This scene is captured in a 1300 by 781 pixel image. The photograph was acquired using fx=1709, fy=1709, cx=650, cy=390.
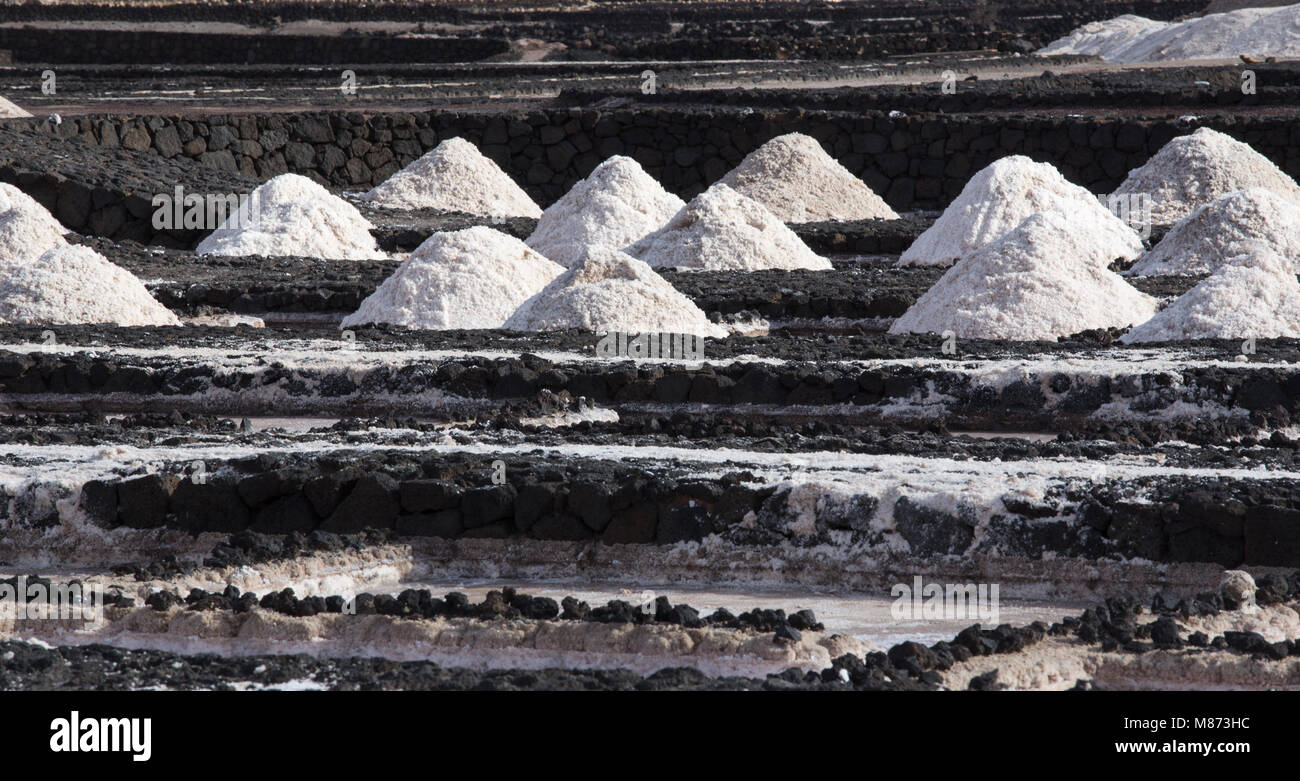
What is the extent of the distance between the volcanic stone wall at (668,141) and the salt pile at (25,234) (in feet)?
20.7

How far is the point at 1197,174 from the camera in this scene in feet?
55.4

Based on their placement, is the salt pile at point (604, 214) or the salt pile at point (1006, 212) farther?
the salt pile at point (604, 214)

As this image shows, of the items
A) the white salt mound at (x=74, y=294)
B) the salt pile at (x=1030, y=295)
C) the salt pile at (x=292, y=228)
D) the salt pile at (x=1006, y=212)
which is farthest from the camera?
the salt pile at (x=292, y=228)

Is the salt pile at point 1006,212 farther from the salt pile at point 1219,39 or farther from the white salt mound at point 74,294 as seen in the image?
the salt pile at point 1219,39

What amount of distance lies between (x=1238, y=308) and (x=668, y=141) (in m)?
12.5

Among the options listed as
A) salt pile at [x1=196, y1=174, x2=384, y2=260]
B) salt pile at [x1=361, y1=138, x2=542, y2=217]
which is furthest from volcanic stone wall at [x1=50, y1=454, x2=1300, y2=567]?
salt pile at [x1=361, y1=138, x2=542, y2=217]

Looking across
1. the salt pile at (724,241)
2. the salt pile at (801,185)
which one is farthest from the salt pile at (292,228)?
the salt pile at (801,185)

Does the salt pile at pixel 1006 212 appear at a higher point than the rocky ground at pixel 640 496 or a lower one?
higher

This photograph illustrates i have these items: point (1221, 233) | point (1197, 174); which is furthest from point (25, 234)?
point (1197, 174)

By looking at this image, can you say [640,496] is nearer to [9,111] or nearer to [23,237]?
[23,237]

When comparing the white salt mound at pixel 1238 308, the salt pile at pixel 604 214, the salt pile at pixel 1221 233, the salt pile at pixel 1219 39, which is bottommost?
the white salt mound at pixel 1238 308

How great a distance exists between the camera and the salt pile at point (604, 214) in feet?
51.0

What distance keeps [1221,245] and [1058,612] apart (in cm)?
815

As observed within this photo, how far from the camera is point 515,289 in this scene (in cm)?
1222
